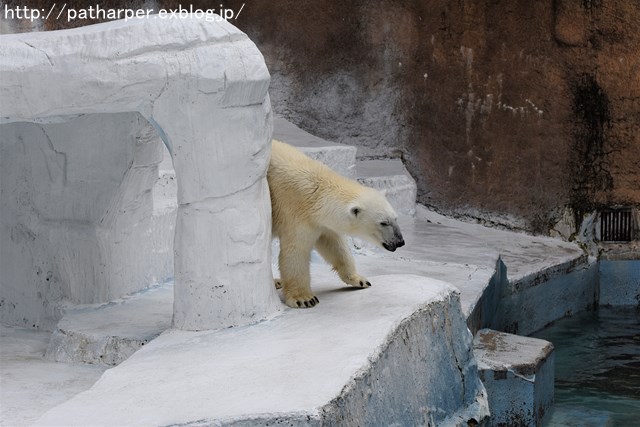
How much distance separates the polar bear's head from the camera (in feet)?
15.4

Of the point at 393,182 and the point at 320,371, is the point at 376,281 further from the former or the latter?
the point at 393,182

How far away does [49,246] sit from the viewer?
5504 mm

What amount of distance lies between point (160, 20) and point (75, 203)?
4.90 feet

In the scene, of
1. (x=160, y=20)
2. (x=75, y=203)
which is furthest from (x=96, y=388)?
(x=75, y=203)

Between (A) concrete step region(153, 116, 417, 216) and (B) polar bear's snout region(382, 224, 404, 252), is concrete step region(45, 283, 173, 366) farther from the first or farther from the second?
(A) concrete step region(153, 116, 417, 216)

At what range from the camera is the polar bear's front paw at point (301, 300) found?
185 inches

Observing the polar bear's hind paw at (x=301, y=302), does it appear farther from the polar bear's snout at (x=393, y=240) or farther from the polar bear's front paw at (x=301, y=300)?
the polar bear's snout at (x=393, y=240)

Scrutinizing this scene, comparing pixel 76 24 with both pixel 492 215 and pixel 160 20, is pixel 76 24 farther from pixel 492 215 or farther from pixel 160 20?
pixel 160 20

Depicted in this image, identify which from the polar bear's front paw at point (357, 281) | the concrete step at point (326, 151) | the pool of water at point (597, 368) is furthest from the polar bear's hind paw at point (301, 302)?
the concrete step at point (326, 151)

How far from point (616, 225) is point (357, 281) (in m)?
5.33

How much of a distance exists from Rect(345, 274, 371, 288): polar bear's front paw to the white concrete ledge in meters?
0.04

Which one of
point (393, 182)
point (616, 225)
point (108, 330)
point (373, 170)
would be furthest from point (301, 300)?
point (616, 225)

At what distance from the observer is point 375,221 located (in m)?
4.68

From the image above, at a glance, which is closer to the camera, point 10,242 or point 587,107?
point 10,242
